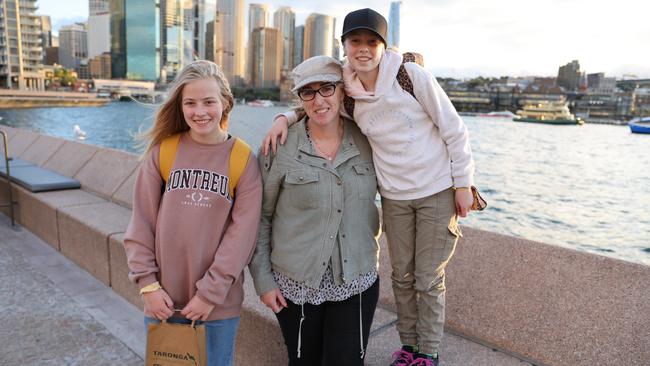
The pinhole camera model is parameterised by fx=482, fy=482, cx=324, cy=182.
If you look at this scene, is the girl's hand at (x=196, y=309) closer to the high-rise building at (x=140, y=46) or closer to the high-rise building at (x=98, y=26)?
the high-rise building at (x=140, y=46)

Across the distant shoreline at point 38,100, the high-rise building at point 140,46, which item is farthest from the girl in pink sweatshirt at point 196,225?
the high-rise building at point 140,46

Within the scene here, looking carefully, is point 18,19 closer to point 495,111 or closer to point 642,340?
point 495,111

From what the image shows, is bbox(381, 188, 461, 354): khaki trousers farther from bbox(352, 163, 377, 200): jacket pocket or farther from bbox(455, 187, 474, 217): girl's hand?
bbox(352, 163, 377, 200): jacket pocket

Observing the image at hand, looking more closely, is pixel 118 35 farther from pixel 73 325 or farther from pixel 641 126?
pixel 73 325

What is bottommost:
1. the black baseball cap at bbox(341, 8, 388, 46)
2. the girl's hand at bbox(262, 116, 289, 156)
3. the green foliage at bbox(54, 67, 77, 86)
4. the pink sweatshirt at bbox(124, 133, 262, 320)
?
the pink sweatshirt at bbox(124, 133, 262, 320)

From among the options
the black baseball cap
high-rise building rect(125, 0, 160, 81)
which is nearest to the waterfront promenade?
the black baseball cap

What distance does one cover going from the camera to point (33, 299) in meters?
3.87

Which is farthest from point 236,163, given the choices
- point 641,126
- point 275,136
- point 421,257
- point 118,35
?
point 118,35

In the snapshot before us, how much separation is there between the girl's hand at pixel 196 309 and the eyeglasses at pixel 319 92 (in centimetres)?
93

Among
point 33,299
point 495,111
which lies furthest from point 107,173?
point 495,111

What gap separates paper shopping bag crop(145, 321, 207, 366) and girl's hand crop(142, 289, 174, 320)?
5cm

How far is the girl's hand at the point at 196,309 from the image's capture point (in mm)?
1976

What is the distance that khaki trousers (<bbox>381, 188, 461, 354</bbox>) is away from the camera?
2.16m

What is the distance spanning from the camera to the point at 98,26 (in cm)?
14262
